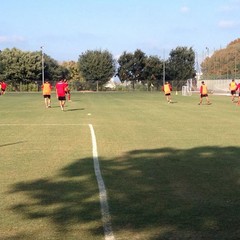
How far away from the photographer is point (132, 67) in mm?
94812

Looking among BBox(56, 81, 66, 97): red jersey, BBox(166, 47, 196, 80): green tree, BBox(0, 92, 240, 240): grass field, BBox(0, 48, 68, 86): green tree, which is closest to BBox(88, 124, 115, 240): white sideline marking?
BBox(0, 92, 240, 240): grass field

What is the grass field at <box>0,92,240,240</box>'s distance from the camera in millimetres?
5586

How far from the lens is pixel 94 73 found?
9288 cm

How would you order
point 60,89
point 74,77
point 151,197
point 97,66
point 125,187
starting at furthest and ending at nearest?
point 74,77 → point 97,66 → point 60,89 → point 125,187 → point 151,197

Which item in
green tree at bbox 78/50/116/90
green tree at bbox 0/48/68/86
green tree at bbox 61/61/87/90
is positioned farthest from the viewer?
green tree at bbox 78/50/116/90

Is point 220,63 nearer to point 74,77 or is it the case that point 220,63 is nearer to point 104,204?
point 74,77

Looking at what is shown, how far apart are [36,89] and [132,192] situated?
81.9 meters

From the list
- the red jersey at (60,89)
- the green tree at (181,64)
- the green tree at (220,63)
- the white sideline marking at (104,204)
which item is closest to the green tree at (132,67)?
the green tree at (181,64)

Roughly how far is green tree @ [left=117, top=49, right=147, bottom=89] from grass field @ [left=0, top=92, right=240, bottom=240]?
8027 cm

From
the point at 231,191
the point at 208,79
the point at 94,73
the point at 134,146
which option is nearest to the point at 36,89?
the point at 94,73

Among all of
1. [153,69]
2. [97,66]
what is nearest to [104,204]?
[97,66]

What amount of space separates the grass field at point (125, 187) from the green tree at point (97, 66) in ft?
258

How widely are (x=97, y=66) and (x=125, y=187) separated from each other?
86001 millimetres

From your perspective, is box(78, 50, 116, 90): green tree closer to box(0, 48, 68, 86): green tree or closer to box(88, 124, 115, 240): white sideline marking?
box(0, 48, 68, 86): green tree
